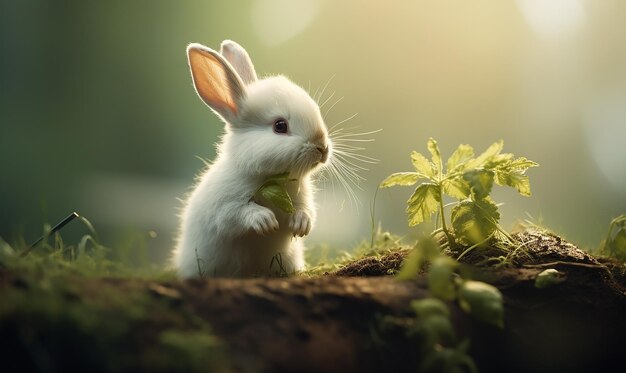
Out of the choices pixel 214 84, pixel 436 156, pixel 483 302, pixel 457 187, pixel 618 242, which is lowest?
pixel 483 302

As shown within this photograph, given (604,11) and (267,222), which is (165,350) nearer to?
(267,222)

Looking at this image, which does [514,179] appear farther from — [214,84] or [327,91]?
[327,91]

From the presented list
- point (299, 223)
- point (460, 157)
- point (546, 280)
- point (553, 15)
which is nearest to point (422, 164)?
point (460, 157)

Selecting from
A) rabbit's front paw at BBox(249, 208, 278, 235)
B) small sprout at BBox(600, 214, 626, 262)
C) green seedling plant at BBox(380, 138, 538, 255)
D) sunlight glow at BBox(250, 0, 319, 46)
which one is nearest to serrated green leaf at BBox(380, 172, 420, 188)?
green seedling plant at BBox(380, 138, 538, 255)

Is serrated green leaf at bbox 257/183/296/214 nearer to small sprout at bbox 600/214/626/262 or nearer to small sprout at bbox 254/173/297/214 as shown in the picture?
small sprout at bbox 254/173/297/214

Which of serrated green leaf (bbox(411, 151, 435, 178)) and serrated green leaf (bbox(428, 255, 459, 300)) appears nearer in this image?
serrated green leaf (bbox(428, 255, 459, 300))

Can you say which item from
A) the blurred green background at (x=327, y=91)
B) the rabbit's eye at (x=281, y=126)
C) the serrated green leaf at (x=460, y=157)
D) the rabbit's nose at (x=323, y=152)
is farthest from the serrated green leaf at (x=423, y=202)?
the blurred green background at (x=327, y=91)

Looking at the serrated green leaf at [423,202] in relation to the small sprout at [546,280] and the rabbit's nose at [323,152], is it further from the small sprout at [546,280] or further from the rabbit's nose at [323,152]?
the small sprout at [546,280]
